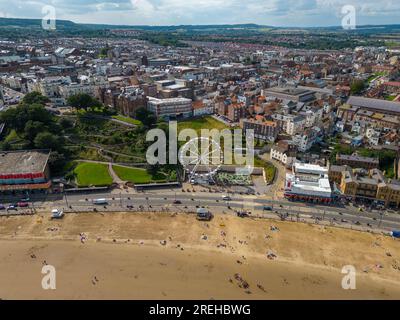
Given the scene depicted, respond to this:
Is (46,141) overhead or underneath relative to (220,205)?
overhead

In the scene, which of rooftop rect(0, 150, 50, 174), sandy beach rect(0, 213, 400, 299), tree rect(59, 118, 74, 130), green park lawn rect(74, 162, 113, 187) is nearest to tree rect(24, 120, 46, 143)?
rooftop rect(0, 150, 50, 174)

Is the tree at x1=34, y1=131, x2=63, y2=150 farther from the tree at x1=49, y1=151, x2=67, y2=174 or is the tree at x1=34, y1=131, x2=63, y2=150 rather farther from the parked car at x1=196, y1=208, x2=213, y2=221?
the parked car at x1=196, y1=208, x2=213, y2=221

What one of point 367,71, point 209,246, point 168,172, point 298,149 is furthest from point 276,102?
point 367,71

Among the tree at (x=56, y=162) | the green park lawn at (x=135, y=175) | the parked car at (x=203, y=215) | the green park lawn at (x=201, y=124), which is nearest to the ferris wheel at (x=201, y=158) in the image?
the green park lawn at (x=135, y=175)

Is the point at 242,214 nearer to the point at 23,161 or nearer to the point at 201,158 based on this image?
the point at 201,158

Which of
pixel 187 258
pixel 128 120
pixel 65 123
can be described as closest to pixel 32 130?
pixel 65 123
